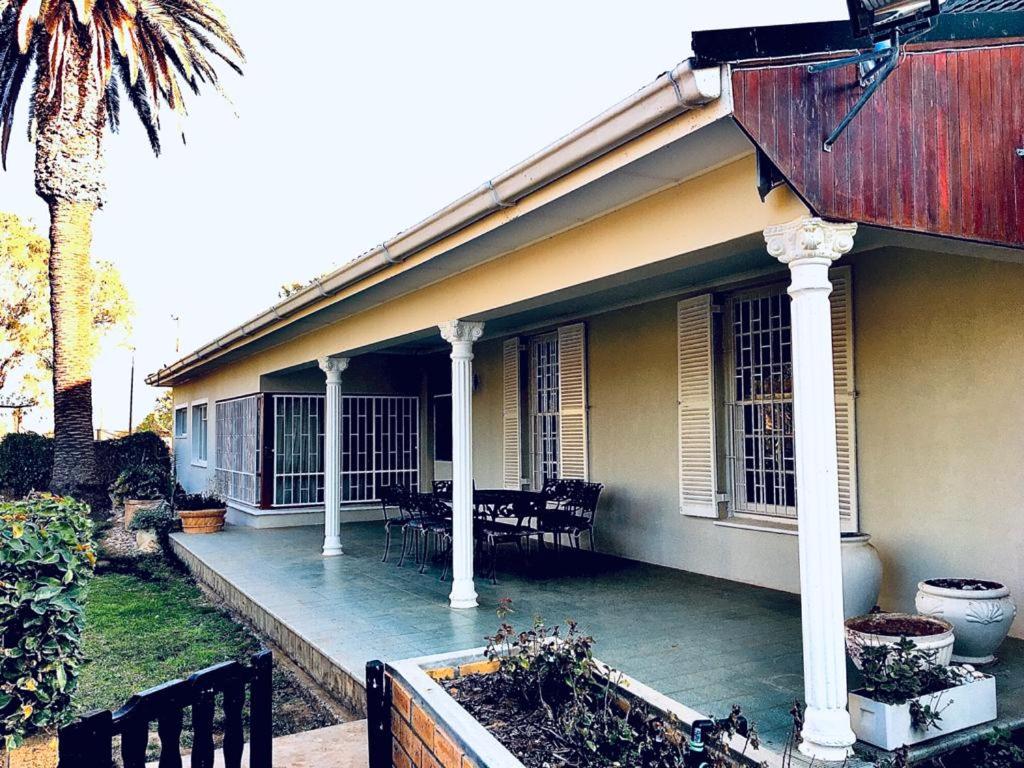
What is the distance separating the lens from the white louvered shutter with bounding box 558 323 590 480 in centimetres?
882

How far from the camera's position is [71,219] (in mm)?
11820

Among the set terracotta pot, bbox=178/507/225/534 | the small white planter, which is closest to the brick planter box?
the small white planter

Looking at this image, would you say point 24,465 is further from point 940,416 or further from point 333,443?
point 940,416

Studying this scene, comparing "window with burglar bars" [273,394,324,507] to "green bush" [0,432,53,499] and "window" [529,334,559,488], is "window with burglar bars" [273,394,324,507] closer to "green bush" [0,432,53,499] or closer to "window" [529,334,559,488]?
"window" [529,334,559,488]

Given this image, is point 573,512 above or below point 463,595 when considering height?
above

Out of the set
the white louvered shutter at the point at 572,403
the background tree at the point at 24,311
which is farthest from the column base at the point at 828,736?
the background tree at the point at 24,311

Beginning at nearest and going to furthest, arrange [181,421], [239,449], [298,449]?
[298,449]
[239,449]
[181,421]

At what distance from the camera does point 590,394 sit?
8789mm

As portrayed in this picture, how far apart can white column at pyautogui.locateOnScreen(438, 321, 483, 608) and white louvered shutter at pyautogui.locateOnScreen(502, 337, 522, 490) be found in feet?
11.0

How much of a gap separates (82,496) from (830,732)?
1188cm

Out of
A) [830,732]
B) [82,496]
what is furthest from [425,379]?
[830,732]

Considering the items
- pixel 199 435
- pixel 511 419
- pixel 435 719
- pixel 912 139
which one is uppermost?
pixel 912 139

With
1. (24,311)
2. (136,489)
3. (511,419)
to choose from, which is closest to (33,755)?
(511,419)

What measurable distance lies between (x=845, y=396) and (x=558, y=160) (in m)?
3.06
